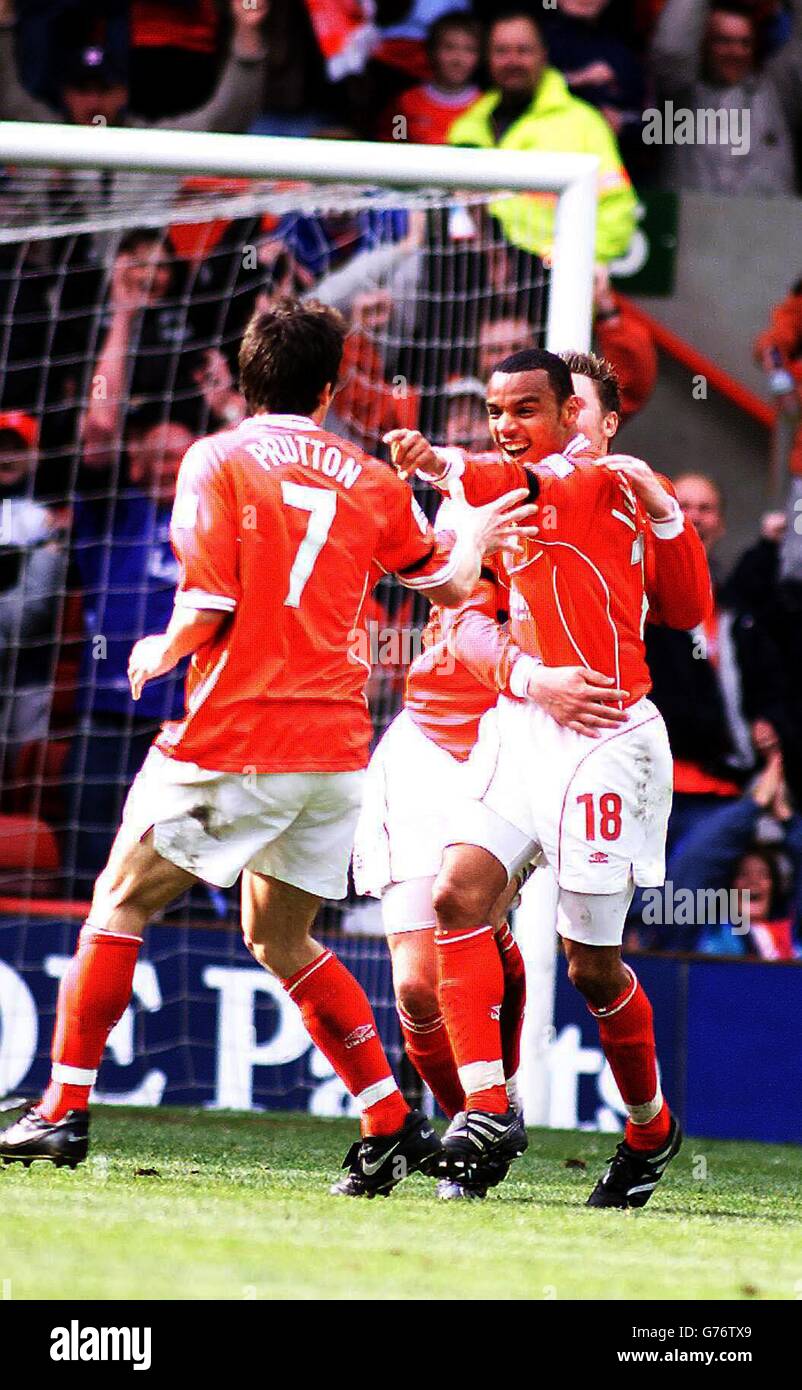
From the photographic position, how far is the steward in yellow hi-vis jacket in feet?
30.3

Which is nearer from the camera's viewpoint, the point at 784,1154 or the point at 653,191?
the point at 784,1154

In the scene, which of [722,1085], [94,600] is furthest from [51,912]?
[722,1085]

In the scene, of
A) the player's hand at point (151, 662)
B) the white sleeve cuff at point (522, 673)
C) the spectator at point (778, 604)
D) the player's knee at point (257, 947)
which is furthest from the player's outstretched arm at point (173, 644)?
the spectator at point (778, 604)

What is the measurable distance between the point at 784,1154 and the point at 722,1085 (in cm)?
55

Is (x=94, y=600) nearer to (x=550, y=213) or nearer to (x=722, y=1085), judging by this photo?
(x=550, y=213)

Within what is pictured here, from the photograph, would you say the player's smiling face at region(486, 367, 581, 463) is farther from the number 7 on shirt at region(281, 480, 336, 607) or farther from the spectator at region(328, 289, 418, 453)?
the spectator at region(328, 289, 418, 453)

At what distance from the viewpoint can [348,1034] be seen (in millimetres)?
5027

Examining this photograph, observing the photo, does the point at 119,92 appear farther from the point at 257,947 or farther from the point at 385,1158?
the point at 385,1158

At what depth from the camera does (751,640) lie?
8.81 meters

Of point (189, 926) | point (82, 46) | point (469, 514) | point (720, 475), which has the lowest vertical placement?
point (189, 926)

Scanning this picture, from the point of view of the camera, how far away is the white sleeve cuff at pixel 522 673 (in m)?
5.14

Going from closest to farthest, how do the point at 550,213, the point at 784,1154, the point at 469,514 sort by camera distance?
the point at 469,514, the point at 784,1154, the point at 550,213

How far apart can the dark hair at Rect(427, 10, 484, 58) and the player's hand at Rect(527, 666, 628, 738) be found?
543cm

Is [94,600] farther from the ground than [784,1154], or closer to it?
farther from the ground
